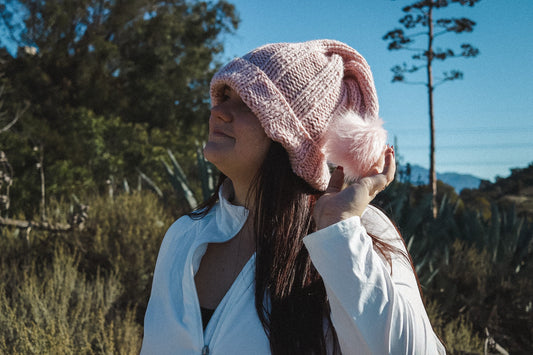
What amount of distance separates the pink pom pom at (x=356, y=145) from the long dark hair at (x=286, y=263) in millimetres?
182

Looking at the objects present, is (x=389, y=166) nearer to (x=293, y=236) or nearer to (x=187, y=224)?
(x=293, y=236)

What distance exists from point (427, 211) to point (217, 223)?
217 inches

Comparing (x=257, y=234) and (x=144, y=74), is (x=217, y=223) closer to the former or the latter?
(x=257, y=234)

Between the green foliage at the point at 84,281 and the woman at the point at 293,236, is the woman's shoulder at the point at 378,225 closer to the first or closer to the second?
the woman at the point at 293,236

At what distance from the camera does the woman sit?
113cm

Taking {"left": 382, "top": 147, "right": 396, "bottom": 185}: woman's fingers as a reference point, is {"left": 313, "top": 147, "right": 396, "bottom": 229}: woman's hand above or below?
below

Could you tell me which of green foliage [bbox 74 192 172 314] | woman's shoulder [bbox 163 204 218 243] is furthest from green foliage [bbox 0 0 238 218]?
woman's shoulder [bbox 163 204 218 243]

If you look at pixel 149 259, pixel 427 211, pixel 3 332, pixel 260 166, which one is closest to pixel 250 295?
pixel 260 166

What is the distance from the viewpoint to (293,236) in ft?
4.69

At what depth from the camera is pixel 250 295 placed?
1.33 metres

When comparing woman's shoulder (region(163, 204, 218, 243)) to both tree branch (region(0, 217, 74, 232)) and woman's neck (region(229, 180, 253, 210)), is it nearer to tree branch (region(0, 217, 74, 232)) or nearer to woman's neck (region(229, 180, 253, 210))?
woman's neck (region(229, 180, 253, 210))

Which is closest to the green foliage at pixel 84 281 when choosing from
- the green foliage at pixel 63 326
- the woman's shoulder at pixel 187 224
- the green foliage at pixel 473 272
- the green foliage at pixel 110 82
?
the green foliage at pixel 63 326

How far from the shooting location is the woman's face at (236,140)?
58.3 inches

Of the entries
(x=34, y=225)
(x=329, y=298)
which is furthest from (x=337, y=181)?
(x=34, y=225)
